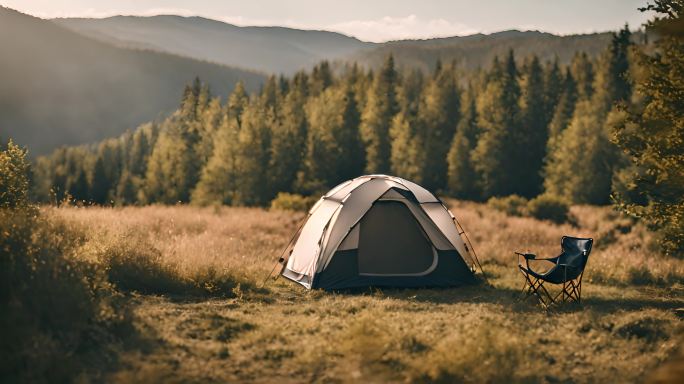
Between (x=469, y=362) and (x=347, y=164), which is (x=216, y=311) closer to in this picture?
(x=469, y=362)

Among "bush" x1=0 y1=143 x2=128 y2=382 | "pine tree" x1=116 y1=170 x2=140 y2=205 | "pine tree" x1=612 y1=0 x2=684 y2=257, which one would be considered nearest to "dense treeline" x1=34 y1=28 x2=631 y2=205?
"pine tree" x1=116 y1=170 x2=140 y2=205

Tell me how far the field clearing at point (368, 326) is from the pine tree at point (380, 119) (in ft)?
130

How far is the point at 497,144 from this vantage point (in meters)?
49.2

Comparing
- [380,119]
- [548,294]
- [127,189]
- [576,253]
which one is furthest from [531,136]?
[127,189]

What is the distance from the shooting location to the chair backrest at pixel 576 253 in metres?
10.4

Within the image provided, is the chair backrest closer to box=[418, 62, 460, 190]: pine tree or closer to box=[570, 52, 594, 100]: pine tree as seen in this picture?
box=[418, 62, 460, 190]: pine tree

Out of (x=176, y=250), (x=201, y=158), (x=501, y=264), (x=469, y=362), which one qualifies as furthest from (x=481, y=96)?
(x=469, y=362)

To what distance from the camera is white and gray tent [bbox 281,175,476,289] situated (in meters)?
12.1

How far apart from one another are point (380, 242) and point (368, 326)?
5.00 meters

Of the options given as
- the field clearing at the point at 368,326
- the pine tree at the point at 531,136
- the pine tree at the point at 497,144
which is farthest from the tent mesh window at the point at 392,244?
the pine tree at the point at 497,144

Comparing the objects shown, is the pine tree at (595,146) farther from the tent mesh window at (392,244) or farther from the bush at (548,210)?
the tent mesh window at (392,244)

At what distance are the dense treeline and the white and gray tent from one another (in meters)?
32.6

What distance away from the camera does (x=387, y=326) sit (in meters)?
8.09

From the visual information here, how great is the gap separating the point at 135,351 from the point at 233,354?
1.06m
